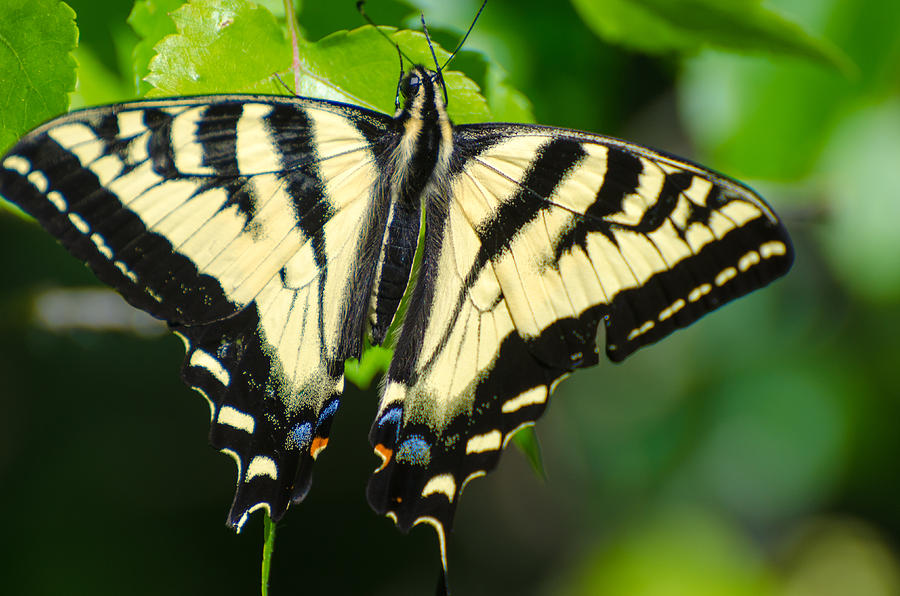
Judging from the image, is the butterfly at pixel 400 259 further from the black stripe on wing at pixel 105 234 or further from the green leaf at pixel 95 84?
the green leaf at pixel 95 84

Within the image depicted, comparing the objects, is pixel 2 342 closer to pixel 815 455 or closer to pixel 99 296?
pixel 99 296

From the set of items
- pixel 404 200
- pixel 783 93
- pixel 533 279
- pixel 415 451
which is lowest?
pixel 415 451

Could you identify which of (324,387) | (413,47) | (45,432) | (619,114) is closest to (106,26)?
(413,47)

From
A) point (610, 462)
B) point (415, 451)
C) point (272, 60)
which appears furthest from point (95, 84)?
point (610, 462)

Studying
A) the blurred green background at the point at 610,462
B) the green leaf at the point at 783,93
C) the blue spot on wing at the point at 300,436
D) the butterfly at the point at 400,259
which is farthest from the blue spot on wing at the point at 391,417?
the blurred green background at the point at 610,462

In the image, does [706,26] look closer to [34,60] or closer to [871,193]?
[34,60]

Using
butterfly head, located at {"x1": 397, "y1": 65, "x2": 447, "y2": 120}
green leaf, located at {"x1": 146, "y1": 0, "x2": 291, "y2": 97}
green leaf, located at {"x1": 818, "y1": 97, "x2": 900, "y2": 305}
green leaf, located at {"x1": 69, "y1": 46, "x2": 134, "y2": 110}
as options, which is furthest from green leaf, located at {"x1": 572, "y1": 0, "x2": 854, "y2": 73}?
green leaf, located at {"x1": 818, "y1": 97, "x2": 900, "y2": 305}
